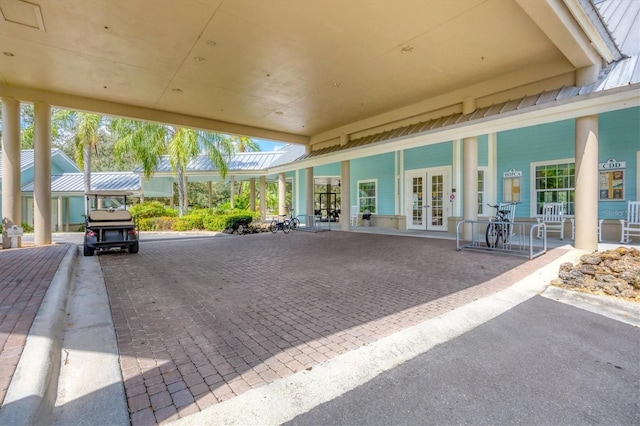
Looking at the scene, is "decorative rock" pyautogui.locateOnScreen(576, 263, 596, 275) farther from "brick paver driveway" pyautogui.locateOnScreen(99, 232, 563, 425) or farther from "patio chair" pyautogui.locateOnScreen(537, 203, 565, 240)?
"patio chair" pyautogui.locateOnScreen(537, 203, 565, 240)

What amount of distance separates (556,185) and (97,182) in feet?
92.6

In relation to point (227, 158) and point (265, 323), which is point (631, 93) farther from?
point (227, 158)

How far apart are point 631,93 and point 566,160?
4384 millimetres

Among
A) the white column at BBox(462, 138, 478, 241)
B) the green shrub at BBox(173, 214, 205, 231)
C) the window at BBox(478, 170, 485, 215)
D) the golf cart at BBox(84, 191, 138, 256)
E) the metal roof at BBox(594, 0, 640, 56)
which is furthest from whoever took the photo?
the green shrub at BBox(173, 214, 205, 231)

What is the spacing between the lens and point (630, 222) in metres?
8.74

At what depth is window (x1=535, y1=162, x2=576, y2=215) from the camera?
10453 mm

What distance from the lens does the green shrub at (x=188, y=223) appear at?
53.3ft

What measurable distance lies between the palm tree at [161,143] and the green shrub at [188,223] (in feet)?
10.2

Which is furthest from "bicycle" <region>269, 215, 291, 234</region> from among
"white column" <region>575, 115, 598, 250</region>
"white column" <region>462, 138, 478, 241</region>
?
"white column" <region>575, 115, 598, 250</region>

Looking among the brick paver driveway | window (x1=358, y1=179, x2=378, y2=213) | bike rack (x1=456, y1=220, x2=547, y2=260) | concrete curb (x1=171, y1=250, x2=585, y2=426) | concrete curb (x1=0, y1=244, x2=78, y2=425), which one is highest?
window (x1=358, y1=179, x2=378, y2=213)

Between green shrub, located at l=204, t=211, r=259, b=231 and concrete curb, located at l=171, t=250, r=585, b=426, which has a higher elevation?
green shrub, located at l=204, t=211, r=259, b=231

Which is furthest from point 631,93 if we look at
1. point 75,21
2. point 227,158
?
point 227,158

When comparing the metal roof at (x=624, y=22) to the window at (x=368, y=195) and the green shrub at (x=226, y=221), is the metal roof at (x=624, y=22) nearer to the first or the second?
the window at (x=368, y=195)

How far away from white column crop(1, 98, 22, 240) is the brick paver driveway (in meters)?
3.49
